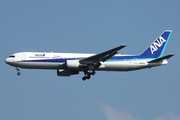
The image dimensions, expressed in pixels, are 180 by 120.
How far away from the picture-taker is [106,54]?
67250mm

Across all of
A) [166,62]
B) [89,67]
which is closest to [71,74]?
[89,67]

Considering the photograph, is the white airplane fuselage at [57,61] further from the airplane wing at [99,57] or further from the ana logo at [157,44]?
the ana logo at [157,44]

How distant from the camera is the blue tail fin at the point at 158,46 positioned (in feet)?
241

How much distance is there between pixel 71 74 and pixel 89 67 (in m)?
3.98

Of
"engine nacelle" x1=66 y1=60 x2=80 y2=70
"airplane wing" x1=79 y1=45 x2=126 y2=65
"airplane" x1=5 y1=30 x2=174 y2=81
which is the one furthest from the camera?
"airplane" x1=5 y1=30 x2=174 y2=81

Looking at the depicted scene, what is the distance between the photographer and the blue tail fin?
241ft

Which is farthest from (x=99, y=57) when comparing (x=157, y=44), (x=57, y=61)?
(x=157, y=44)

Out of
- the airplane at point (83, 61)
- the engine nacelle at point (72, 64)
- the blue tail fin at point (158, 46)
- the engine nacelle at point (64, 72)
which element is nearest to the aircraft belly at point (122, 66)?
the airplane at point (83, 61)

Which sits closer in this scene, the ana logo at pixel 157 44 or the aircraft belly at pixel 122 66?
the aircraft belly at pixel 122 66

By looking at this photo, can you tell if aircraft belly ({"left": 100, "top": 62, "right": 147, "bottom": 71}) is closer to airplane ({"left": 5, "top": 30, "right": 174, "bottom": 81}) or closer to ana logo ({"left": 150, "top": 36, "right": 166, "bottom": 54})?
airplane ({"left": 5, "top": 30, "right": 174, "bottom": 81})

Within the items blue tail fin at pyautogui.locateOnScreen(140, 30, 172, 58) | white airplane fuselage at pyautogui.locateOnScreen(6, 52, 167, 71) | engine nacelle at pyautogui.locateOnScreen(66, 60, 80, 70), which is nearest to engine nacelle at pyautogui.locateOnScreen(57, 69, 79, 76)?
white airplane fuselage at pyautogui.locateOnScreen(6, 52, 167, 71)

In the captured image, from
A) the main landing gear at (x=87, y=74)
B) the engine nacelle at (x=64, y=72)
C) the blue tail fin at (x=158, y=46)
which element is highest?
the blue tail fin at (x=158, y=46)

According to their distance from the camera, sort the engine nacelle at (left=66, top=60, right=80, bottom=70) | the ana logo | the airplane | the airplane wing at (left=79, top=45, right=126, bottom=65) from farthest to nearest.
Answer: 1. the ana logo
2. the airplane
3. the engine nacelle at (left=66, top=60, right=80, bottom=70)
4. the airplane wing at (left=79, top=45, right=126, bottom=65)

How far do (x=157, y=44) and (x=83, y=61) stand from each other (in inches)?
545
